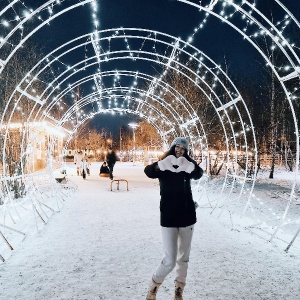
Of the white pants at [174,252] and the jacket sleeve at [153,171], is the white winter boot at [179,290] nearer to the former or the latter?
the white pants at [174,252]

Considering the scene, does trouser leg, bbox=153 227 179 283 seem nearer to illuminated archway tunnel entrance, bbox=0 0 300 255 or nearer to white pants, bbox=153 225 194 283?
white pants, bbox=153 225 194 283

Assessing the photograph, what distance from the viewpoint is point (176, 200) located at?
3.78 meters

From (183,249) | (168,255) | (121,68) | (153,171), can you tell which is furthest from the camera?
(121,68)

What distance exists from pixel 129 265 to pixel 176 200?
1911 mm

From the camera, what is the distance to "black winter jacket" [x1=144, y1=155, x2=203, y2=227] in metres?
3.72

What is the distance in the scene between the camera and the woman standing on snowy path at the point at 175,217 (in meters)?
3.71

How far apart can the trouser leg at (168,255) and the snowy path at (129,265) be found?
1.48ft

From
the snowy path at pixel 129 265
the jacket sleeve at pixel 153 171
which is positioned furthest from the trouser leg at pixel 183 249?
the jacket sleeve at pixel 153 171

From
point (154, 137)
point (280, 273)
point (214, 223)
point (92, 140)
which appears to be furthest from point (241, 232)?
point (92, 140)

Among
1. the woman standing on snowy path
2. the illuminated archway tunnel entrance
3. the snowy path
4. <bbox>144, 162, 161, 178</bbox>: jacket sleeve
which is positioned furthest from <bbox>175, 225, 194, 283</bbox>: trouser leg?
the illuminated archway tunnel entrance

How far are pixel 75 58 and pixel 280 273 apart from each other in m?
9.38

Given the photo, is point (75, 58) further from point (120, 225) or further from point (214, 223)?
point (214, 223)

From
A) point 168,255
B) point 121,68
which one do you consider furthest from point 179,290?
point 121,68

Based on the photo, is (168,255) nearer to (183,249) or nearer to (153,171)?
(183,249)
